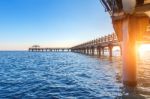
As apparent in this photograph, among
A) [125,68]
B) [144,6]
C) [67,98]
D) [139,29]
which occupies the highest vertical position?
[144,6]

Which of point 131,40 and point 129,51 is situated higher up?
point 131,40

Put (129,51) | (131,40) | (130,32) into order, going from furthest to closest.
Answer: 1. (129,51)
2. (131,40)
3. (130,32)

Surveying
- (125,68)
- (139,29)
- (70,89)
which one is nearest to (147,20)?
(139,29)

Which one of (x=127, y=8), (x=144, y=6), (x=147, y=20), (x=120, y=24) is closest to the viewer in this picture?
(x=127, y=8)

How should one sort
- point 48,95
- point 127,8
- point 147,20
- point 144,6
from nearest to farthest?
point 127,8, point 144,6, point 48,95, point 147,20

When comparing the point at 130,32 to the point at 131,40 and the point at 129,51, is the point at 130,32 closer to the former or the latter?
the point at 131,40

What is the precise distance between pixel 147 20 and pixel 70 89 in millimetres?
5165

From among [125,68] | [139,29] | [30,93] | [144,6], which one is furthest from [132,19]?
[30,93]

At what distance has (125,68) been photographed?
1231 cm

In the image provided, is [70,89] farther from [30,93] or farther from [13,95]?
[13,95]

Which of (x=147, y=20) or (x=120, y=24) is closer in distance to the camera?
(x=147, y=20)

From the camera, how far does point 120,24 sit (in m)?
13.9

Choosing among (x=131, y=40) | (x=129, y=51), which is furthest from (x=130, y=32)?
(x=129, y=51)

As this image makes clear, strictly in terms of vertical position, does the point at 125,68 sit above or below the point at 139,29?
below
